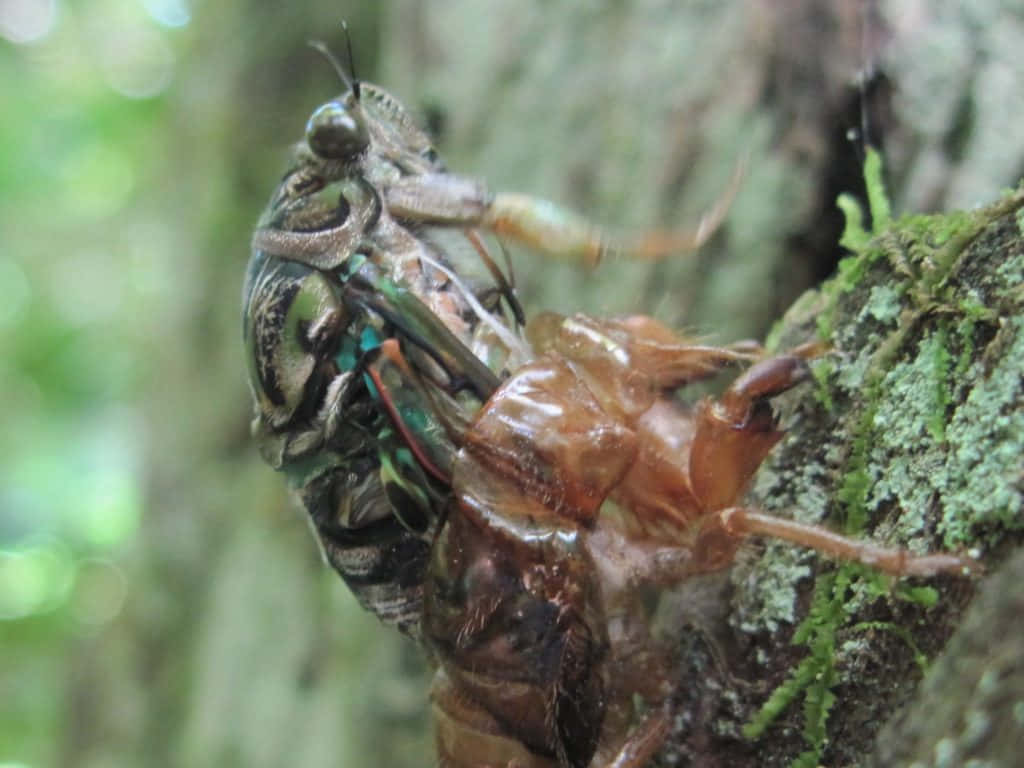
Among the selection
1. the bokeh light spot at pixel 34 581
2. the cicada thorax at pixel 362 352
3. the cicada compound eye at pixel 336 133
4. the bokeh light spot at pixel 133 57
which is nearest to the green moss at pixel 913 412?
the cicada thorax at pixel 362 352

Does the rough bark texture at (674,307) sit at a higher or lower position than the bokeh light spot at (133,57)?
lower

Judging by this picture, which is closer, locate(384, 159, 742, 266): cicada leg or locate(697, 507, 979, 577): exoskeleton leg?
locate(697, 507, 979, 577): exoskeleton leg

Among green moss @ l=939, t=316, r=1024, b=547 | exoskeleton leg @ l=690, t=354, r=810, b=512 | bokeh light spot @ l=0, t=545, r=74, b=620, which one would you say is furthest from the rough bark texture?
bokeh light spot @ l=0, t=545, r=74, b=620

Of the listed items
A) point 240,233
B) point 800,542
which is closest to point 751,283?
point 800,542

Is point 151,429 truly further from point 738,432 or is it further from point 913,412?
point 913,412

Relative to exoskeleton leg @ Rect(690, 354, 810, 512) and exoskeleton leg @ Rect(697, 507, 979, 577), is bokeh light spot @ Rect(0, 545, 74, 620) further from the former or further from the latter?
exoskeleton leg @ Rect(697, 507, 979, 577)

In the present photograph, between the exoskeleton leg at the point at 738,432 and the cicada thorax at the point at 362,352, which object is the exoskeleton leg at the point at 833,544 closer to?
the exoskeleton leg at the point at 738,432
